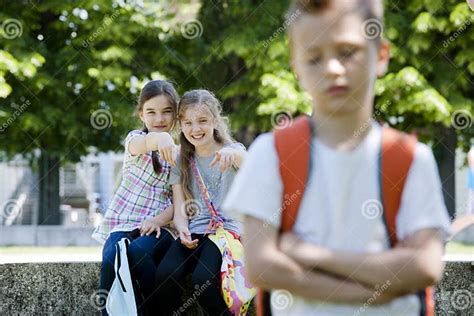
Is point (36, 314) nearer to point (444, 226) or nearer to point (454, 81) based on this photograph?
point (444, 226)

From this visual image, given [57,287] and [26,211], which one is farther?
[26,211]

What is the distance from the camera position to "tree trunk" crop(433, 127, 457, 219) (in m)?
16.8

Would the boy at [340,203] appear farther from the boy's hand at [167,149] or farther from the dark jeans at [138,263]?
the dark jeans at [138,263]

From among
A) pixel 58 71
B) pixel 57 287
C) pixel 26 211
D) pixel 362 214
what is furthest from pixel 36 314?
pixel 26 211

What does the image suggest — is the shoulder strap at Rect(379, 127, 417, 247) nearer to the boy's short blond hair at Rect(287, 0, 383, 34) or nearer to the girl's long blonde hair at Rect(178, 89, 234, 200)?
the boy's short blond hair at Rect(287, 0, 383, 34)

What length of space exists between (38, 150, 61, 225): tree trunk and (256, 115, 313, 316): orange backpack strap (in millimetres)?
15938

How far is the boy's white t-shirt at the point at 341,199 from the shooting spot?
1839 mm

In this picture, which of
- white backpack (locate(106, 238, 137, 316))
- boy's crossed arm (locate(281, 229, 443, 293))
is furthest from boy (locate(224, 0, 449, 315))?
white backpack (locate(106, 238, 137, 316))

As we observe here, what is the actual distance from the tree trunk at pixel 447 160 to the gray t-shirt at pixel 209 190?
40.8ft

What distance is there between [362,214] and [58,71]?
48.5 feet

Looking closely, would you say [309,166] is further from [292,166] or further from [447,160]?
[447,160]

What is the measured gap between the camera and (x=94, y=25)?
16.2m

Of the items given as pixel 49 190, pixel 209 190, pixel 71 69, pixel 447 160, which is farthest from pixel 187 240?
pixel 49 190

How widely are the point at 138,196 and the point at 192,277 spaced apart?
0.57 m
